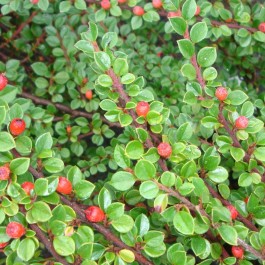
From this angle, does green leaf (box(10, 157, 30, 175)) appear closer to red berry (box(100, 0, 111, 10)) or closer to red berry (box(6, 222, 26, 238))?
red berry (box(6, 222, 26, 238))

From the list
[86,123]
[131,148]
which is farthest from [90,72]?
[131,148]

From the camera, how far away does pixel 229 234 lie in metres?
1.02

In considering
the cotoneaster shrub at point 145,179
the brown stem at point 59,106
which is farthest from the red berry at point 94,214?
the brown stem at point 59,106

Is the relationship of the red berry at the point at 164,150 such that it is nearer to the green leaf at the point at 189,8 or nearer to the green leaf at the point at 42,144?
the green leaf at the point at 42,144

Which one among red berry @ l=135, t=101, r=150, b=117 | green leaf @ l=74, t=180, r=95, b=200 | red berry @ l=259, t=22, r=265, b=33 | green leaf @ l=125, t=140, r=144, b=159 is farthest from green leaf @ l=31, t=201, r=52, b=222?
red berry @ l=259, t=22, r=265, b=33

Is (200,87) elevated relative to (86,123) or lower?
elevated

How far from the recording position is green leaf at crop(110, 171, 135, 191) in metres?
1.06

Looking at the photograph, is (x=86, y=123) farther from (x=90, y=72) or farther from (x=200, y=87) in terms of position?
(x=200, y=87)

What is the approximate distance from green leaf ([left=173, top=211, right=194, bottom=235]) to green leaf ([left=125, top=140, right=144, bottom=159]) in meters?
0.17

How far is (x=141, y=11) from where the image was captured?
171 centimetres

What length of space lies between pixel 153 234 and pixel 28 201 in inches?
11.9

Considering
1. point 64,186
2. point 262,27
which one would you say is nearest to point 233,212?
point 64,186

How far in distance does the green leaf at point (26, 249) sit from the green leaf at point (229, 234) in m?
0.42

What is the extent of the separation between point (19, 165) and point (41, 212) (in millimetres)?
115
